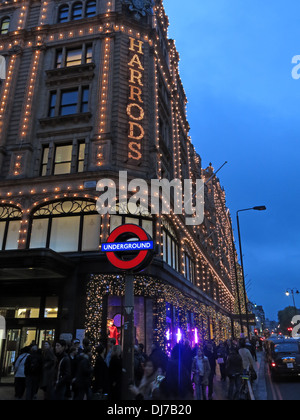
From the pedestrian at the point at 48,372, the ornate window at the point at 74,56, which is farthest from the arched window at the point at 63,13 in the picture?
the pedestrian at the point at 48,372

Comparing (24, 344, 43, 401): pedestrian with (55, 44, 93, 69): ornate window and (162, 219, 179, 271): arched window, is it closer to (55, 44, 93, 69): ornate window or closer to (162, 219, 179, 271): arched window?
(162, 219, 179, 271): arched window

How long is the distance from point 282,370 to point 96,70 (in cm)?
2318

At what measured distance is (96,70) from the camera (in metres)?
25.1

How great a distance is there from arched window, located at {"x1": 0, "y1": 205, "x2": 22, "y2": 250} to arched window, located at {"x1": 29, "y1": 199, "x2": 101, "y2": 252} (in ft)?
3.45

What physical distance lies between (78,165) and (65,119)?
3.85 m

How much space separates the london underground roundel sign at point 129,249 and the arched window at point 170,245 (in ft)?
40.1

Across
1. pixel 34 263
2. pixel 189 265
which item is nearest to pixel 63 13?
pixel 34 263

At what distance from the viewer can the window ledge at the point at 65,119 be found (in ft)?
77.0

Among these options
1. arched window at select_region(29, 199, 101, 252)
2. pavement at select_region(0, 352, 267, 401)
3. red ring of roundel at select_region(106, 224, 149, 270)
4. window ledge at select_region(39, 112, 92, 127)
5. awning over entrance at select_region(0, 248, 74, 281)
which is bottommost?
pavement at select_region(0, 352, 267, 401)

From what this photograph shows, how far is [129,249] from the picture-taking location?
1080 cm

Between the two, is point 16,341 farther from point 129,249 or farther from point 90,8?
point 90,8

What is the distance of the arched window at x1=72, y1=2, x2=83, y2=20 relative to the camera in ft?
92.2

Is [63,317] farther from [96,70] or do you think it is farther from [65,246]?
[96,70]

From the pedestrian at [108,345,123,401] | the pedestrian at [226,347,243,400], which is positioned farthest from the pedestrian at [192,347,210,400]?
the pedestrian at [108,345,123,401]
